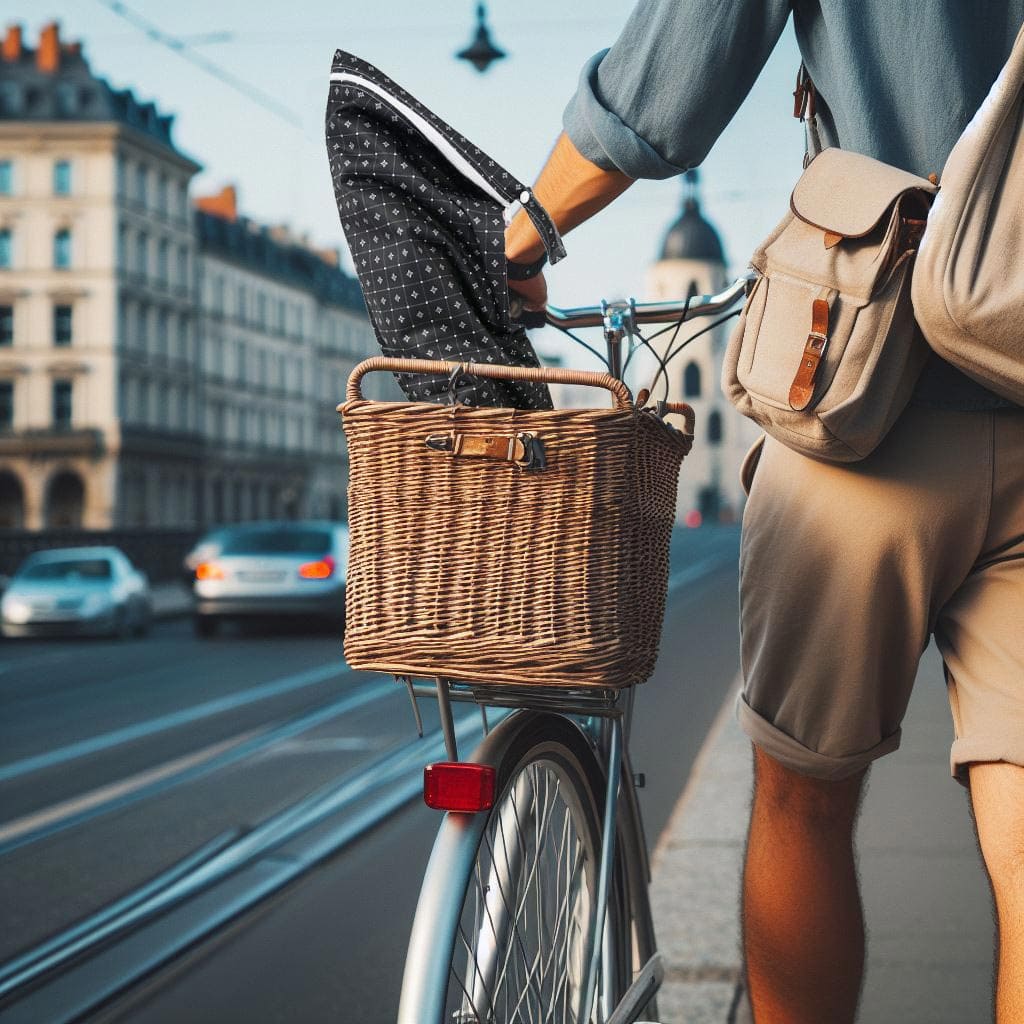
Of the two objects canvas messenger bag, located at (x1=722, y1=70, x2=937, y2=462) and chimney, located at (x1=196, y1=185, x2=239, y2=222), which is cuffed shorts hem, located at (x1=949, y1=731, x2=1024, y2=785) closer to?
canvas messenger bag, located at (x1=722, y1=70, x2=937, y2=462)

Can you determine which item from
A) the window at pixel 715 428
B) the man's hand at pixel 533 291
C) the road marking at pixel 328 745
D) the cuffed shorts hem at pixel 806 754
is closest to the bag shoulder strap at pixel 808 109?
the man's hand at pixel 533 291

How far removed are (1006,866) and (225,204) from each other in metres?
86.3

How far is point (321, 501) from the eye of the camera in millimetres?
89375

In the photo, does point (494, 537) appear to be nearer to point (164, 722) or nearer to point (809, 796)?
point (809, 796)

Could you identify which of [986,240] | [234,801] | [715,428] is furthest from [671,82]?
[715,428]

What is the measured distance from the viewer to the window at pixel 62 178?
67.3 meters

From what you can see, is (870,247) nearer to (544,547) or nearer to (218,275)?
(544,547)

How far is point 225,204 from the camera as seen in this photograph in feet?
280

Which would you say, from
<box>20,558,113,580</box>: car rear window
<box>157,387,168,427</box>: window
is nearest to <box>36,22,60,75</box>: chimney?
<box>157,387,168,427</box>: window

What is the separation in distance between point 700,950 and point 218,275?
75.0 meters

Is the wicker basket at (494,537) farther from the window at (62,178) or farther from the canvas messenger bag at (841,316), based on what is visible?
the window at (62,178)

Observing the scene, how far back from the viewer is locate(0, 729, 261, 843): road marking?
22.2ft

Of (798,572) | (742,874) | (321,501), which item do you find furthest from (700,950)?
(321,501)

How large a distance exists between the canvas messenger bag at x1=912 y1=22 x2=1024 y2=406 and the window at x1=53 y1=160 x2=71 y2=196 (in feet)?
226
